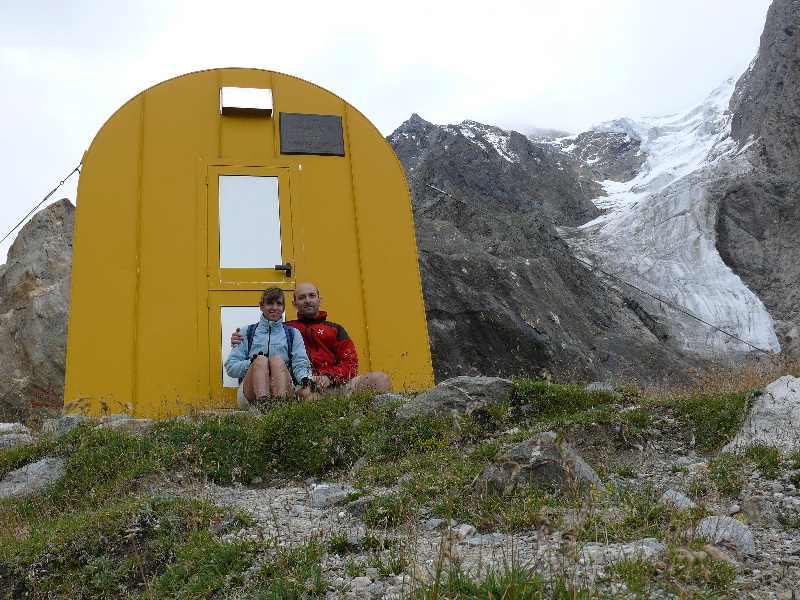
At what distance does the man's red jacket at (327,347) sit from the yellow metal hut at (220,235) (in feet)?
2.96

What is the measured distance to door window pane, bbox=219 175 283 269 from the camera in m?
8.70

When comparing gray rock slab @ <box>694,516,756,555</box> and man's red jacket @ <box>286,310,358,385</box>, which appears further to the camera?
man's red jacket @ <box>286,310,358,385</box>

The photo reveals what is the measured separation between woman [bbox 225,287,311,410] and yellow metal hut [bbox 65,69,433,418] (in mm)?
923

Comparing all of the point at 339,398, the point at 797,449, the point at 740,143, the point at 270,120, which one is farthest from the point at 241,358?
the point at 740,143

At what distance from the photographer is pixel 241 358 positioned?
7316 mm

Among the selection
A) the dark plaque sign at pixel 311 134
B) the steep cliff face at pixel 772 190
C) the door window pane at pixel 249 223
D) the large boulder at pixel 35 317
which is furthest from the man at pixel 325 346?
the steep cliff face at pixel 772 190

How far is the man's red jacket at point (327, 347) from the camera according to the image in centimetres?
762

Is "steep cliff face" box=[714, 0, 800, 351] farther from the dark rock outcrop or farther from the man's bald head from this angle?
the man's bald head

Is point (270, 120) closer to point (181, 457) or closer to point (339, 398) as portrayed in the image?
point (339, 398)

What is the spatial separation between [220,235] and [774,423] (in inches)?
247

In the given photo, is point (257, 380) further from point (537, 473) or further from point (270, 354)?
point (537, 473)


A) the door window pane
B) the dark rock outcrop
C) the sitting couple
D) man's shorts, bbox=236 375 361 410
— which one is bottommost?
man's shorts, bbox=236 375 361 410

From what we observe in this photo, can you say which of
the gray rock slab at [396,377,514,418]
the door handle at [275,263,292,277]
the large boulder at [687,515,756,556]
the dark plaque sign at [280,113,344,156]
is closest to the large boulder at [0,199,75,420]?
the door handle at [275,263,292,277]

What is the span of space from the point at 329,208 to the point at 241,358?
274cm
